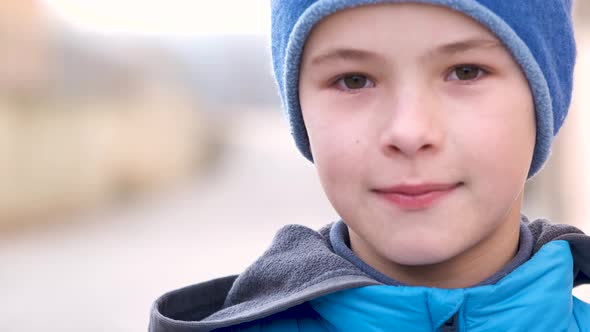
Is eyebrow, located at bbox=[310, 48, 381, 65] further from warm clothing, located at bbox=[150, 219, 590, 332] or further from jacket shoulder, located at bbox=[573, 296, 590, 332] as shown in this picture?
jacket shoulder, located at bbox=[573, 296, 590, 332]

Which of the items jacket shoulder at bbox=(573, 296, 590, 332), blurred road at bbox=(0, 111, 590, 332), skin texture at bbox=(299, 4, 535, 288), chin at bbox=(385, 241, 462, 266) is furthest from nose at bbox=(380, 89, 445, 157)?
blurred road at bbox=(0, 111, 590, 332)

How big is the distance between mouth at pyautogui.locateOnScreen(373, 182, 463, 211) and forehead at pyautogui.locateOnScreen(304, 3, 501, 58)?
0.18 metres

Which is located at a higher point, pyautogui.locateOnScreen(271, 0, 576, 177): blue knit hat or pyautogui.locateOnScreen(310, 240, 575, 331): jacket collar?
pyautogui.locateOnScreen(271, 0, 576, 177): blue knit hat

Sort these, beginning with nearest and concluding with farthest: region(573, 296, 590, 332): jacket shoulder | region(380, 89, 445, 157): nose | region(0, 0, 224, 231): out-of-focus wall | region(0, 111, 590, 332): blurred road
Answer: region(380, 89, 445, 157): nose < region(573, 296, 590, 332): jacket shoulder < region(0, 111, 590, 332): blurred road < region(0, 0, 224, 231): out-of-focus wall

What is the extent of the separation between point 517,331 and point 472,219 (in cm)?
16

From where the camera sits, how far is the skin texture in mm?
1187

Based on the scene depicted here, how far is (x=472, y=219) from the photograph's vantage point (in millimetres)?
1234

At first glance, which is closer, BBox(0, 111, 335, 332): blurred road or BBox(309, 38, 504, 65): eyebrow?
BBox(309, 38, 504, 65): eyebrow

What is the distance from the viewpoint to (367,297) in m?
1.25

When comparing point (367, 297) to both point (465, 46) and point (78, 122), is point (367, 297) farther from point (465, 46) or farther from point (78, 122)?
point (78, 122)

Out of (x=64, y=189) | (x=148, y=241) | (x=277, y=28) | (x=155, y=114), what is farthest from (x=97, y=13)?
(x=277, y=28)

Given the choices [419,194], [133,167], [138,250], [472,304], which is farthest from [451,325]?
[133,167]

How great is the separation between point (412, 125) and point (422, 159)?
2.2 inches

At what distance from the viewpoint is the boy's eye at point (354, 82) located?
1245 millimetres
